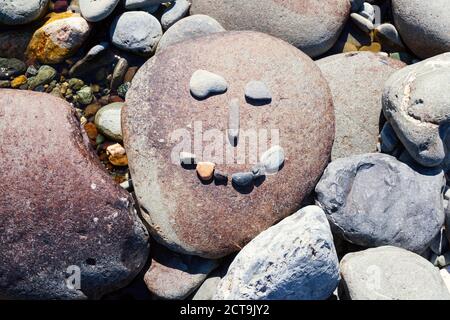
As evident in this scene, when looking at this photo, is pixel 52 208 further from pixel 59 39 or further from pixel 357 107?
pixel 357 107

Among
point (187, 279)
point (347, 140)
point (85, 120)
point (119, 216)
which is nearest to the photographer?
point (119, 216)

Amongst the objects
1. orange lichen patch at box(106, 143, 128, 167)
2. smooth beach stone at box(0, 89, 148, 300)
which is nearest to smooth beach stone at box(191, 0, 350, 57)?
orange lichen patch at box(106, 143, 128, 167)

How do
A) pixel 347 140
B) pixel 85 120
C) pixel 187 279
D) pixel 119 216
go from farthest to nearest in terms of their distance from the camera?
pixel 85 120
pixel 347 140
pixel 187 279
pixel 119 216

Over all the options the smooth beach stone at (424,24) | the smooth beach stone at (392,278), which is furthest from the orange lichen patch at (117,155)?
the smooth beach stone at (424,24)

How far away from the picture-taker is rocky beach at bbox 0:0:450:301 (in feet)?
8.25

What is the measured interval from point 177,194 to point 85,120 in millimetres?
978

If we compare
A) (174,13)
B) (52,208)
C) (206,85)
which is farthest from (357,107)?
(52,208)

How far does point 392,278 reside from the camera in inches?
100

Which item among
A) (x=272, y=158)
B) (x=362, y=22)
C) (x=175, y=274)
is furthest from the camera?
(x=362, y=22)

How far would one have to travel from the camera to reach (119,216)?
2.58 metres

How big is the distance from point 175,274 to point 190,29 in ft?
4.70

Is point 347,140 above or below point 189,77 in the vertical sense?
below
